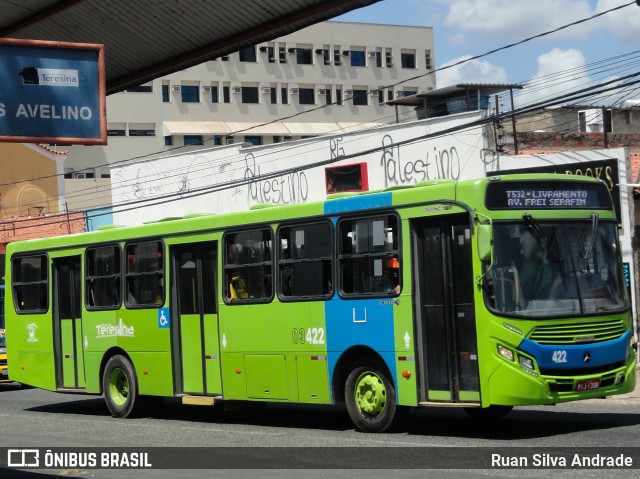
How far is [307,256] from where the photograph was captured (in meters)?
16.0

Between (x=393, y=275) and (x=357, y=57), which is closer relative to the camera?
(x=393, y=275)

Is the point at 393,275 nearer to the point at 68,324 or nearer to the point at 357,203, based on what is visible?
Answer: the point at 357,203

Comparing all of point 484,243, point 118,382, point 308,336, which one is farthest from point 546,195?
point 118,382

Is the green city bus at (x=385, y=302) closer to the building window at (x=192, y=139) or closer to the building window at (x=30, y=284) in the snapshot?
the building window at (x=30, y=284)

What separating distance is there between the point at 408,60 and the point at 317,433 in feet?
259

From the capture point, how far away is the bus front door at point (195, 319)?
57.9 feet

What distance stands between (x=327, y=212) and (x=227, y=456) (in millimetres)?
3909

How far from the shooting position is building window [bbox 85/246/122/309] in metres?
19.5

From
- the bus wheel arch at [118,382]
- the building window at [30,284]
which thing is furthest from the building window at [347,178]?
the bus wheel arch at [118,382]

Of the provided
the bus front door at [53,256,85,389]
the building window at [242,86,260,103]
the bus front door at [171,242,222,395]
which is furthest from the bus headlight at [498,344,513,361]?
the building window at [242,86,260,103]

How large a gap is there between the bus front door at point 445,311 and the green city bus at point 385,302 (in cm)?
2

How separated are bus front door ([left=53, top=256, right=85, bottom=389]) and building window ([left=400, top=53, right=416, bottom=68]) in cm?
7319

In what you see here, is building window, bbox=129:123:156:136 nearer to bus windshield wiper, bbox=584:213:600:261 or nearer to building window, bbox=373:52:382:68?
building window, bbox=373:52:382:68

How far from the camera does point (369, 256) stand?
15.1 metres
